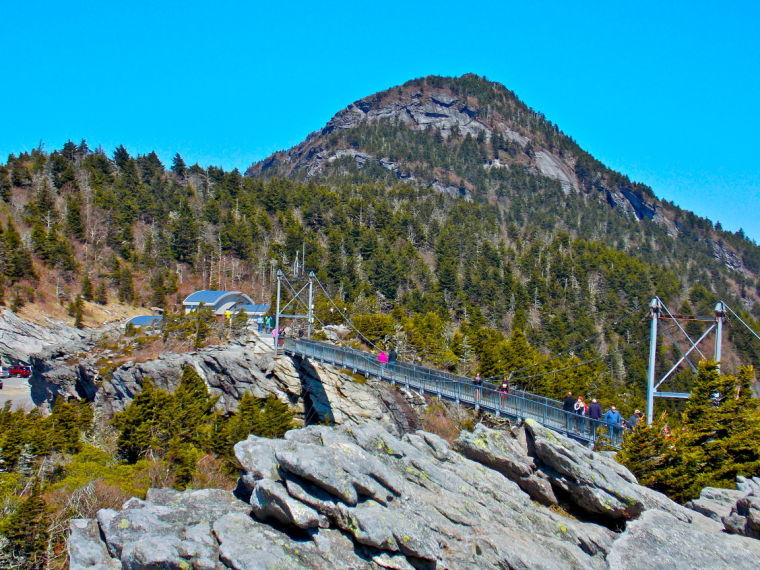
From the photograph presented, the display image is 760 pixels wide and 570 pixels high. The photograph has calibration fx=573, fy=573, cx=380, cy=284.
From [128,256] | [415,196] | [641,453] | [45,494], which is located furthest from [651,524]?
[415,196]

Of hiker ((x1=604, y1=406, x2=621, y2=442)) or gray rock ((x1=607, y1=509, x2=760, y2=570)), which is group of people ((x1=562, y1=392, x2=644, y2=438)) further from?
gray rock ((x1=607, y1=509, x2=760, y2=570))

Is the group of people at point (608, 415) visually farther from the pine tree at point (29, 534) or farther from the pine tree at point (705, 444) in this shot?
the pine tree at point (29, 534)

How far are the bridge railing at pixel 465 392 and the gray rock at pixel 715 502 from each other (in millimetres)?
2981

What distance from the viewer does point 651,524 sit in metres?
8.23

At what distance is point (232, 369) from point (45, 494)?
15.7m

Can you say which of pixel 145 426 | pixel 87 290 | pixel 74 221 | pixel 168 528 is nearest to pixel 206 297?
pixel 87 290

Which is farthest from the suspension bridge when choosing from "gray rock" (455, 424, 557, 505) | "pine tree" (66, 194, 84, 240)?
"pine tree" (66, 194, 84, 240)

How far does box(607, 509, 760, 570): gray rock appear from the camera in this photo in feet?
24.1

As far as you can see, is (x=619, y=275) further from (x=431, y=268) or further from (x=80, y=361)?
(x=80, y=361)

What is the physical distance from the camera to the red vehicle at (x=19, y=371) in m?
47.6

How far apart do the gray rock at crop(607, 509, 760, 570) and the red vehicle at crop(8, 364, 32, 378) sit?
51.1m

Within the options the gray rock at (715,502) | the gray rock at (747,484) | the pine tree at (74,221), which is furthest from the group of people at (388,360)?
the pine tree at (74,221)

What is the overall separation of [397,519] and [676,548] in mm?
3777

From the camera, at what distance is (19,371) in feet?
157
